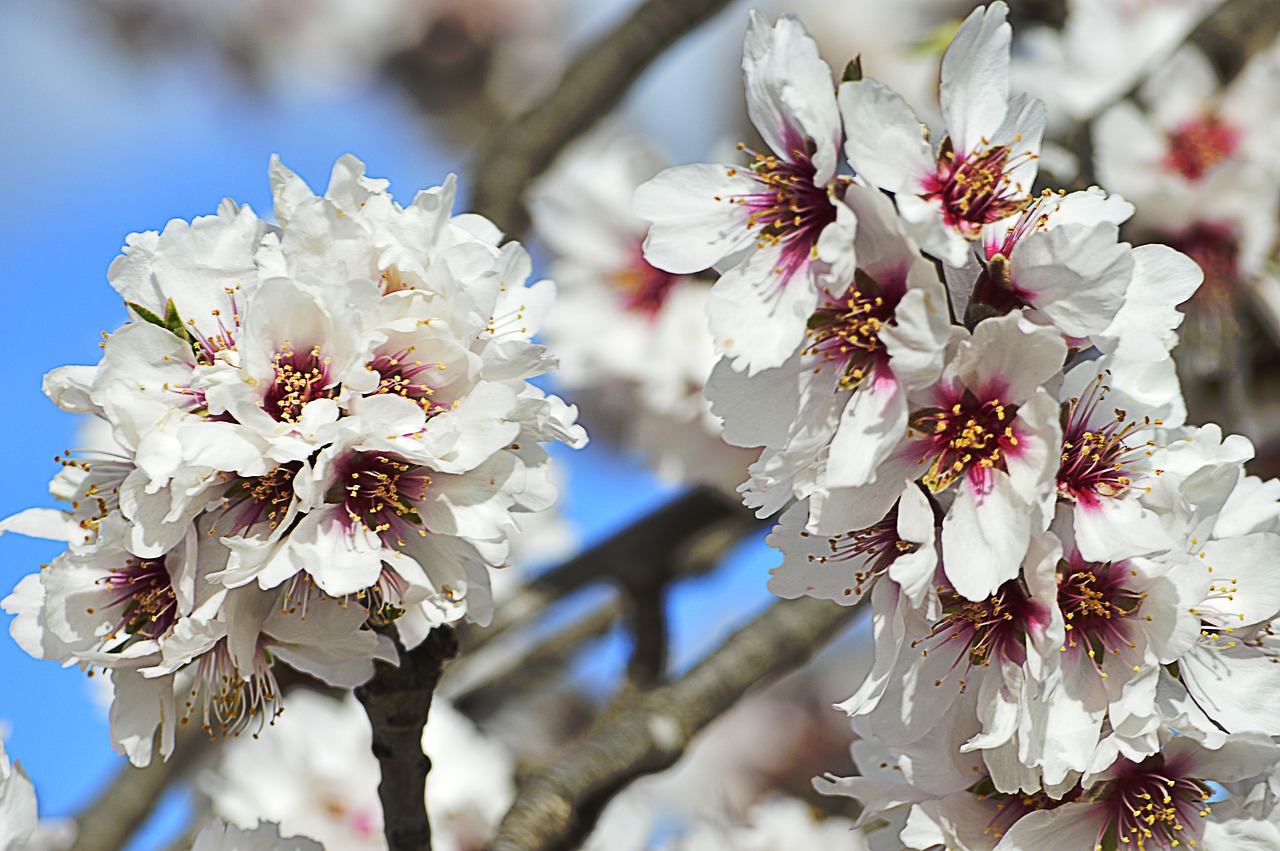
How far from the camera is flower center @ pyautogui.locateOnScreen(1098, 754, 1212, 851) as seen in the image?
1.22 meters

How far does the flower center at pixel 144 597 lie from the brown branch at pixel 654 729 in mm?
650

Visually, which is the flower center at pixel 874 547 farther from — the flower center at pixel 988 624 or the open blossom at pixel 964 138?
the open blossom at pixel 964 138

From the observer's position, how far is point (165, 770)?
2.52 metres

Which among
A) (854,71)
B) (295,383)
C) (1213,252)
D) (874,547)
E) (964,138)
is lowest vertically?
(1213,252)

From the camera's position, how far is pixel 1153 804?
3.97ft

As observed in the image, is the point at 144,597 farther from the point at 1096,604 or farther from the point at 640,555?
the point at 640,555

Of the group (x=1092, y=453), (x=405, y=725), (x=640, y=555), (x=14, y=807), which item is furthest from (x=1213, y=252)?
(x=14, y=807)

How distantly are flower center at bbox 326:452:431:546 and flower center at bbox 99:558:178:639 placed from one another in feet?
0.68

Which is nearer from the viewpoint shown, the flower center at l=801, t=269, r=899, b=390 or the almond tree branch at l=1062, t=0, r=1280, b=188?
the flower center at l=801, t=269, r=899, b=390

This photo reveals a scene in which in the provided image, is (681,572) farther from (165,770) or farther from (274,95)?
(274,95)

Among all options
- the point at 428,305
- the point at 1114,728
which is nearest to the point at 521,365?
the point at 428,305

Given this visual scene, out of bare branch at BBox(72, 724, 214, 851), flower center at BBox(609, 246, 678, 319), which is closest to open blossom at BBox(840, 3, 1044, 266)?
flower center at BBox(609, 246, 678, 319)

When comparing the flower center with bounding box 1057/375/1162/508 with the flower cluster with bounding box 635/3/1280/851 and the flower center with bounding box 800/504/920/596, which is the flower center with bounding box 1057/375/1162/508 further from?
the flower center with bounding box 800/504/920/596

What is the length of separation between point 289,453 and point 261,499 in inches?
3.3
